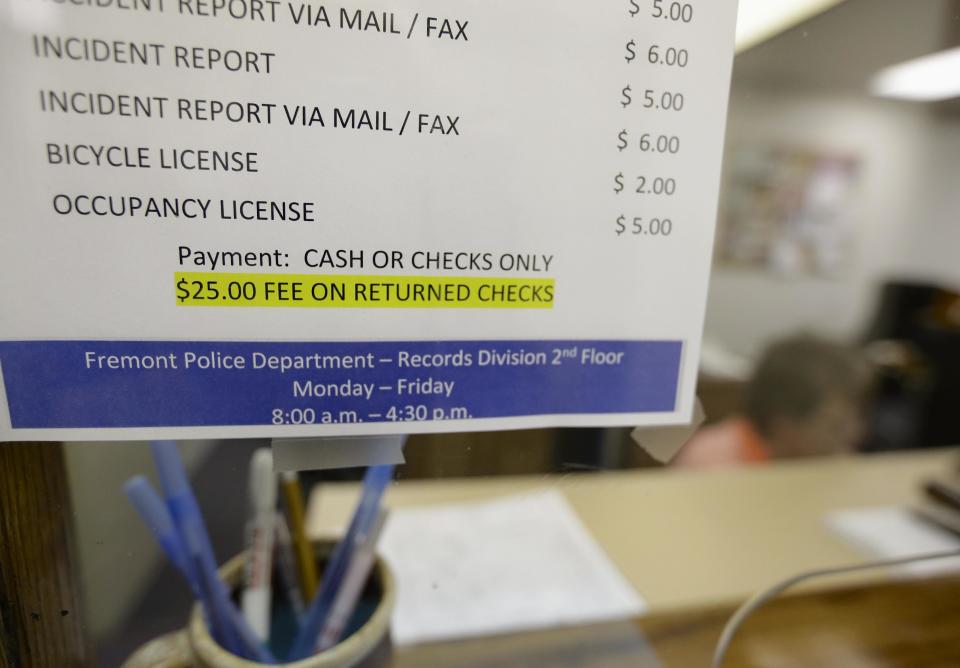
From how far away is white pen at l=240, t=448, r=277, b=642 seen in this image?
0.94 ft

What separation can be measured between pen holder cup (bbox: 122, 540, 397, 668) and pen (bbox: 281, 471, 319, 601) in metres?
0.03

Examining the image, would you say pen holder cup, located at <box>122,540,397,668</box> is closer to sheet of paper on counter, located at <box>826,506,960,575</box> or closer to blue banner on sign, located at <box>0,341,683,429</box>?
blue banner on sign, located at <box>0,341,683,429</box>

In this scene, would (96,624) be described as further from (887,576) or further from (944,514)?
(944,514)

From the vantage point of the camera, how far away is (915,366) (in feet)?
7.59

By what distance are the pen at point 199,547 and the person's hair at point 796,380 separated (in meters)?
0.98

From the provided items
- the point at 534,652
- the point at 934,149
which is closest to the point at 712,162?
the point at 534,652

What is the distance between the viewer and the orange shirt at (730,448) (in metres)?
0.75

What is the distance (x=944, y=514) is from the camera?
65 cm

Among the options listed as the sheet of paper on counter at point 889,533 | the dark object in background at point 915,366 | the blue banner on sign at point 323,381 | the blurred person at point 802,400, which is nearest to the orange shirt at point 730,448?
the blurred person at point 802,400

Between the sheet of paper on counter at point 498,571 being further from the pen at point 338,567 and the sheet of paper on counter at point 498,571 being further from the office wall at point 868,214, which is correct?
the office wall at point 868,214

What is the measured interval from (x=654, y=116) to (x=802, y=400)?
1.05m

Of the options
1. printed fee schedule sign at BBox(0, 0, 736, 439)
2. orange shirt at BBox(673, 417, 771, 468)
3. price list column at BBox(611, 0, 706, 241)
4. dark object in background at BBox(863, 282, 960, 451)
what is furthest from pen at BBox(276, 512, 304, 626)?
dark object in background at BBox(863, 282, 960, 451)

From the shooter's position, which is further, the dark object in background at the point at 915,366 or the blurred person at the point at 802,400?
the dark object in background at the point at 915,366

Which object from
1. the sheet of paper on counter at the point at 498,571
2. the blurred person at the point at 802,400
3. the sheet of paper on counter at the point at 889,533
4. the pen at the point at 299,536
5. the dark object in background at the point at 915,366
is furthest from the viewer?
the dark object in background at the point at 915,366
